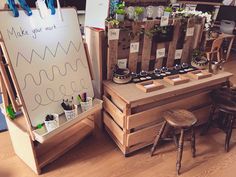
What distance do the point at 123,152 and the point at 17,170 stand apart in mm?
897

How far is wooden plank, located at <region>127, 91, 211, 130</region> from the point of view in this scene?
1756mm

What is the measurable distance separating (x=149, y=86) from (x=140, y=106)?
194 mm

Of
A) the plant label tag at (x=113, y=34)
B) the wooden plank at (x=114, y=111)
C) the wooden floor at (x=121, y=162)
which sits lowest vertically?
the wooden floor at (x=121, y=162)

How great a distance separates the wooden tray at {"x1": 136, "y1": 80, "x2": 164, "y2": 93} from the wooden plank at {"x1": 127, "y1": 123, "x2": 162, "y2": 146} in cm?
35

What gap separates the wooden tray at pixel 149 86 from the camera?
5.87 feet

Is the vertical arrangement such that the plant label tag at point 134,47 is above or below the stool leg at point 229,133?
above

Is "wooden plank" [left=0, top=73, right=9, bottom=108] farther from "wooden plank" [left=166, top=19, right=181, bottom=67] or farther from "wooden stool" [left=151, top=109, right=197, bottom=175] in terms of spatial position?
"wooden plank" [left=166, top=19, right=181, bottom=67]

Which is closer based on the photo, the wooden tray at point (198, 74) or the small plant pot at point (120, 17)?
the small plant pot at point (120, 17)

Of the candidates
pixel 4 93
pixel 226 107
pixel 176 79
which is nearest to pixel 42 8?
pixel 4 93

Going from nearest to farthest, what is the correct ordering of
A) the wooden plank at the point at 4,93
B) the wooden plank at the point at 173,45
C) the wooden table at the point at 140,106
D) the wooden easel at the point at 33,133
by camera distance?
the wooden easel at the point at 33,133 < the wooden plank at the point at 4,93 < the wooden table at the point at 140,106 < the wooden plank at the point at 173,45

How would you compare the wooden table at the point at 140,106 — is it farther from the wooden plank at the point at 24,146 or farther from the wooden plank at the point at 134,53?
the wooden plank at the point at 24,146

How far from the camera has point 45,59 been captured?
1603mm

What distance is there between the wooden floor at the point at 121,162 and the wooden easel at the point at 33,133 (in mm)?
86

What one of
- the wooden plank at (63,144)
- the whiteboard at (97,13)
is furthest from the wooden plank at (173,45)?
the wooden plank at (63,144)
